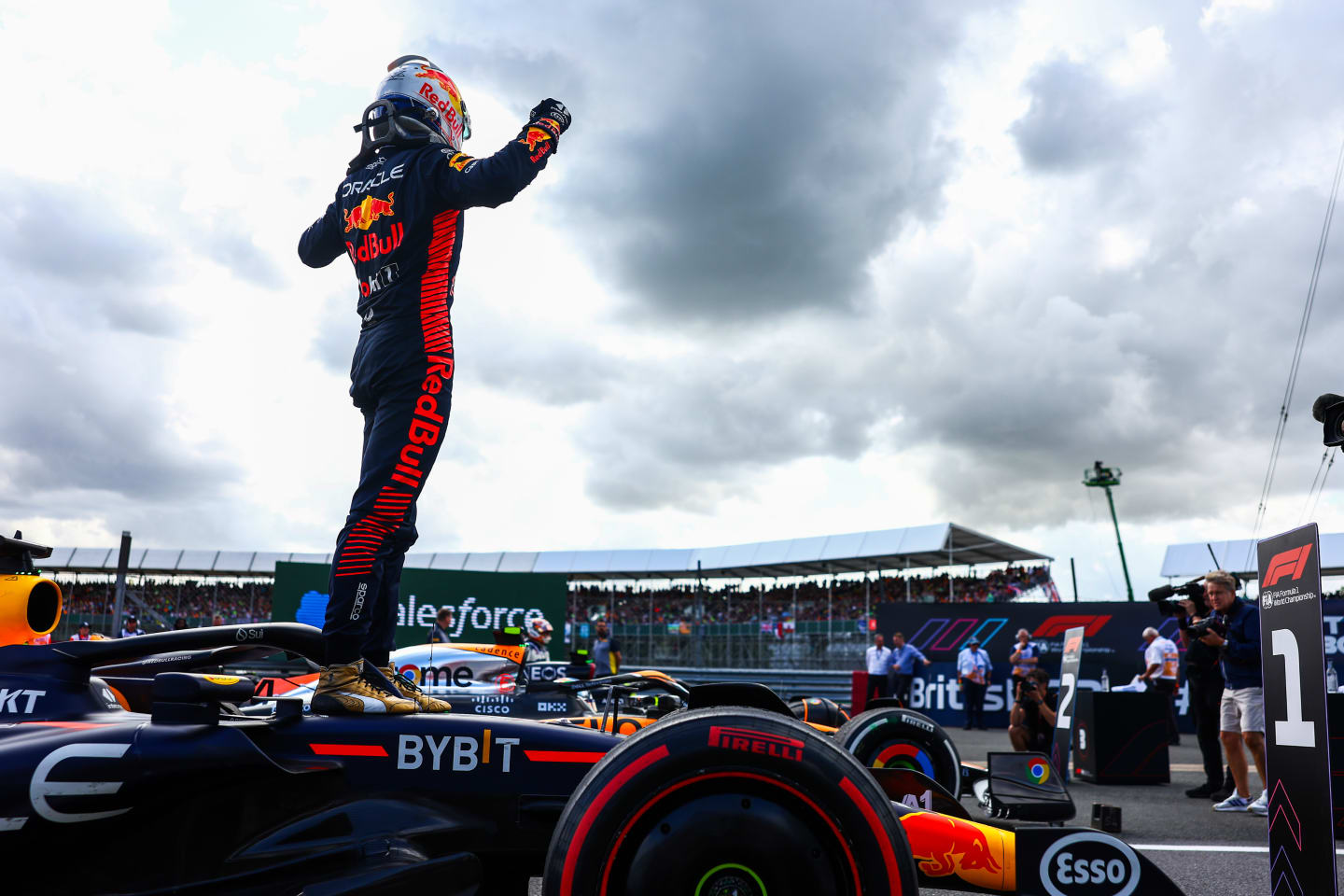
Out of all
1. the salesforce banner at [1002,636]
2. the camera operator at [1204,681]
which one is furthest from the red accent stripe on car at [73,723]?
the salesforce banner at [1002,636]

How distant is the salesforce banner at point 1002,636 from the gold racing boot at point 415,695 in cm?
1522

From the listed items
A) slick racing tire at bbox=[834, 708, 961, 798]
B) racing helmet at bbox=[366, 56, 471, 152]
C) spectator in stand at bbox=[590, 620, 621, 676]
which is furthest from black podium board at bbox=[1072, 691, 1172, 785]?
racing helmet at bbox=[366, 56, 471, 152]

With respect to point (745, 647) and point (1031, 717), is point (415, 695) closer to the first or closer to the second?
point (1031, 717)

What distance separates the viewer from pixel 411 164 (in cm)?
277

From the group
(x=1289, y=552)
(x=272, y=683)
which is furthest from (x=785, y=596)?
(x=1289, y=552)

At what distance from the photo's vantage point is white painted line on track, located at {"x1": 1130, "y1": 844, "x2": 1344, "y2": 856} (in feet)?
14.9

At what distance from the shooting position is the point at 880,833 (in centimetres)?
146

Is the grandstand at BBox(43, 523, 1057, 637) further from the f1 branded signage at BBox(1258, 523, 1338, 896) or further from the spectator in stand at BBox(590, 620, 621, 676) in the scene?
the f1 branded signage at BBox(1258, 523, 1338, 896)

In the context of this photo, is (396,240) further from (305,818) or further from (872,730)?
(872,730)

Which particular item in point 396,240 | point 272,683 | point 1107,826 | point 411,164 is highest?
point 411,164

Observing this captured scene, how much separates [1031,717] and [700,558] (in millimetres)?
22968

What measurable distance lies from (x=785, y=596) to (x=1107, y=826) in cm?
3152

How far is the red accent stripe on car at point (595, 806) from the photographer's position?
143 centimetres

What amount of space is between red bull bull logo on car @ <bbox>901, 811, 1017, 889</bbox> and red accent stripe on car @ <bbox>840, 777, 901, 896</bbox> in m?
0.81
